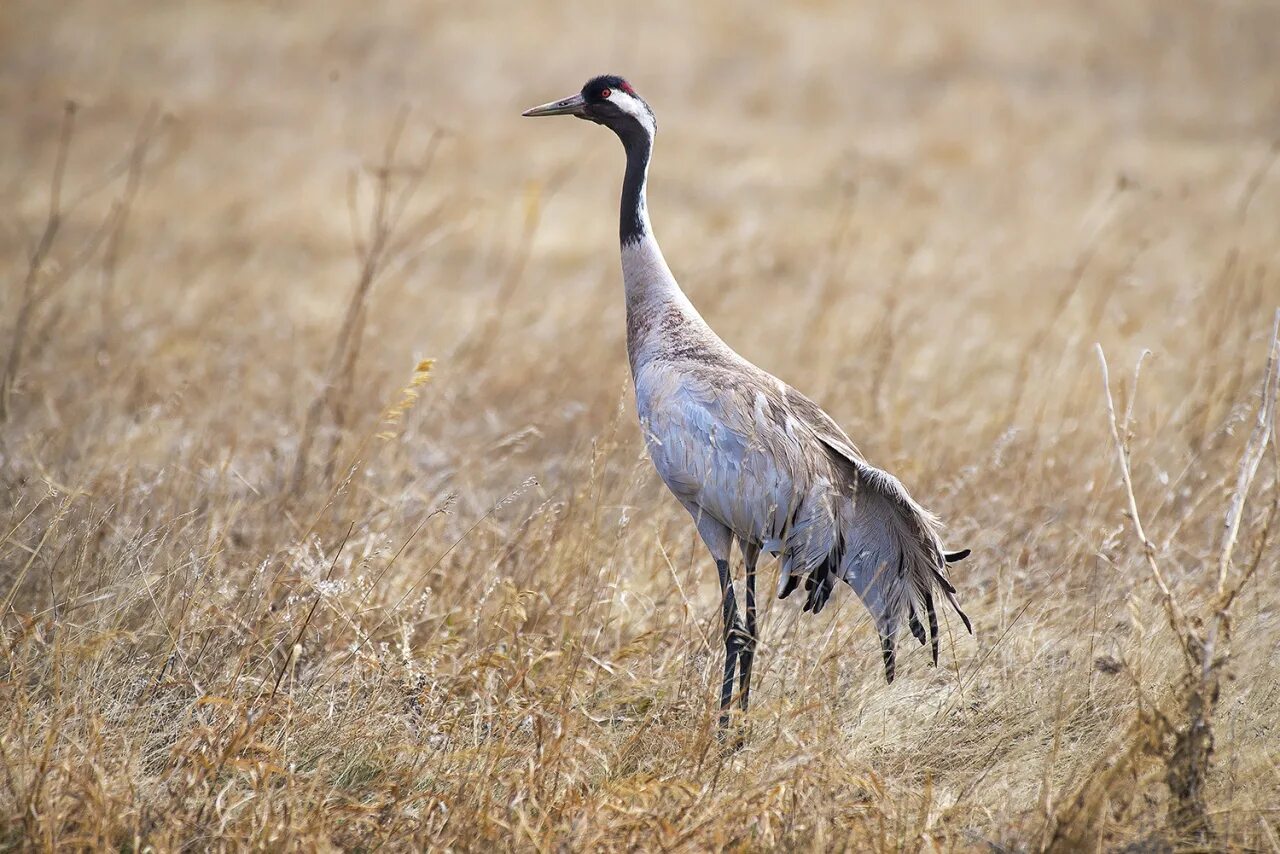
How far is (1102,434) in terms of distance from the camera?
19.0 feet

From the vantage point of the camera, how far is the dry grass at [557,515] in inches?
116

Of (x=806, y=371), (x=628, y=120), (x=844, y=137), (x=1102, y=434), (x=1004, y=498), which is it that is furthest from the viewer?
(x=844, y=137)

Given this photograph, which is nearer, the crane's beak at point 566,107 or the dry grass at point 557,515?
the dry grass at point 557,515

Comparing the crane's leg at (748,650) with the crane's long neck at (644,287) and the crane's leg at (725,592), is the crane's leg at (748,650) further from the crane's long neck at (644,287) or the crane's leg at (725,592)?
the crane's long neck at (644,287)

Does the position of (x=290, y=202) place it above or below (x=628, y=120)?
below

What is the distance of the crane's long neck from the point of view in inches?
162

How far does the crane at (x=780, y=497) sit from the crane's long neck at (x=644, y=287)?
13 centimetres

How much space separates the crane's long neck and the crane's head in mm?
34

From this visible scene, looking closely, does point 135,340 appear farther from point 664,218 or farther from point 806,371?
point 664,218

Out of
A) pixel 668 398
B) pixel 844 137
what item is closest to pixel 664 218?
pixel 844 137

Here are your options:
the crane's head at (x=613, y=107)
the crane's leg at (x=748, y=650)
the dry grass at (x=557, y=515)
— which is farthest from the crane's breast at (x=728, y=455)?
the crane's head at (x=613, y=107)

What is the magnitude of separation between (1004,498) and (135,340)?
5057mm

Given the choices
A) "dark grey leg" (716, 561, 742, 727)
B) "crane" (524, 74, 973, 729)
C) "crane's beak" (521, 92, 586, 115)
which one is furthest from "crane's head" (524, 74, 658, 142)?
"dark grey leg" (716, 561, 742, 727)

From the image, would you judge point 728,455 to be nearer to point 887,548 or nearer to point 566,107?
point 887,548
